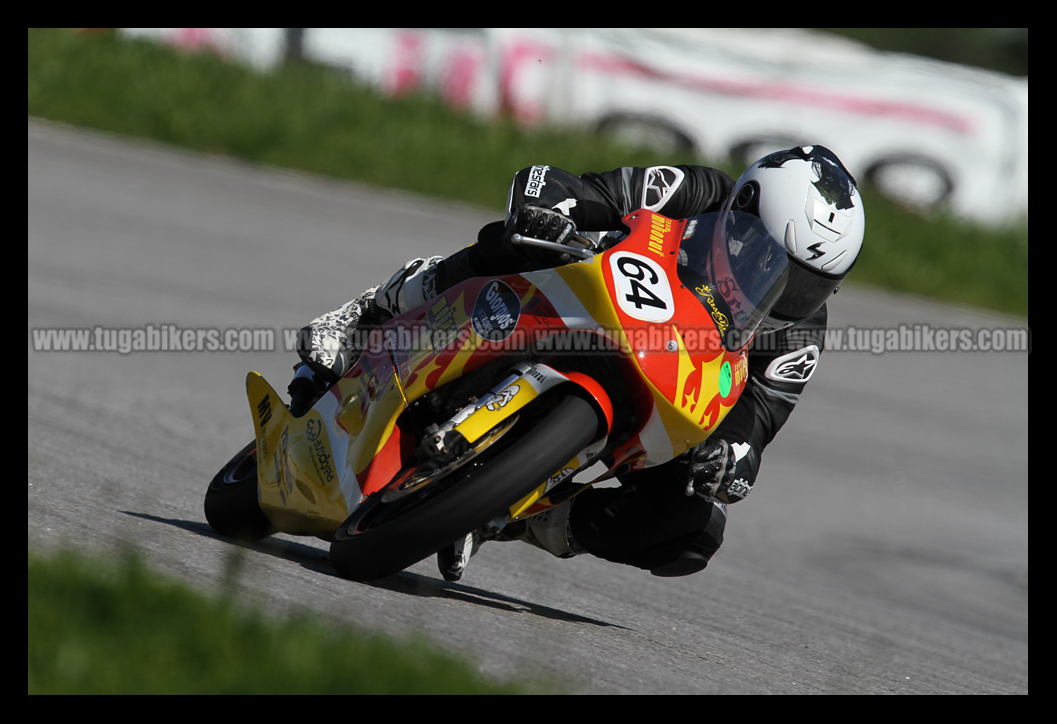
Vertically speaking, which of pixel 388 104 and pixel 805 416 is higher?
pixel 388 104

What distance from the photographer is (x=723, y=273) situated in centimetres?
328

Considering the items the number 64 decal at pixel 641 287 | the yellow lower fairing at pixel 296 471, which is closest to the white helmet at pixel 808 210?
the number 64 decal at pixel 641 287

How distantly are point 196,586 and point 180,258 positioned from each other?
21.8 feet

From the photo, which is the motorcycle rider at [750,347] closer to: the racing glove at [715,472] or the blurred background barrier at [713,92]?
the racing glove at [715,472]

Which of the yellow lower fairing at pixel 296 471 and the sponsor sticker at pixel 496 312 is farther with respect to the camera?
the yellow lower fairing at pixel 296 471

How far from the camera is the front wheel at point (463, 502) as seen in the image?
2.88 metres

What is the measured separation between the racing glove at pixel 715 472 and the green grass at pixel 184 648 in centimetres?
127

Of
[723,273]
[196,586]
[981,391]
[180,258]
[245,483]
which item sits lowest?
[981,391]

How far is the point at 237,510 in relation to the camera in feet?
12.6

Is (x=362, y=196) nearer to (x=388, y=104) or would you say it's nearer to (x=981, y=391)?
(x=388, y=104)

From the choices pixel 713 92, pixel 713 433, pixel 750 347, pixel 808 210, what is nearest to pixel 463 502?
pixel 713 433

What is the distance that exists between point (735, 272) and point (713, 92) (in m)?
9.81
